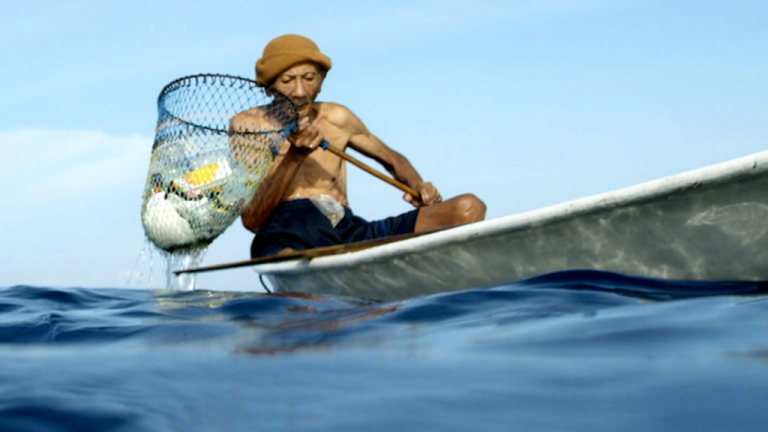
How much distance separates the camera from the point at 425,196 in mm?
6012

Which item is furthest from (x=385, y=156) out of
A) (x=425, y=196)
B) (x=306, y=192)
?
(x=306, y=192)

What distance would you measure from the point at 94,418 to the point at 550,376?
3.08 feet

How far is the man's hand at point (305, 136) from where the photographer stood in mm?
4883

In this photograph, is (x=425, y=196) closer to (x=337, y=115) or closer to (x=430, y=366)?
(x=337, y=115)

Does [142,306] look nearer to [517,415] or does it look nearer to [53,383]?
[53,383]

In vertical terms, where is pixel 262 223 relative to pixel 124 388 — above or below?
above

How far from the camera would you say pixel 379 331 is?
2492 millimetres

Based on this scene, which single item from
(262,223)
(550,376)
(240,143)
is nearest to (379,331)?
(550,376)

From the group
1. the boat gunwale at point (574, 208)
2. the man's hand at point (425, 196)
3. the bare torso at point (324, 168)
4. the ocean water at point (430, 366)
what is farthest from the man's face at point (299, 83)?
the ocean water at point (430, 366)

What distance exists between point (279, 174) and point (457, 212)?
51.0 inches

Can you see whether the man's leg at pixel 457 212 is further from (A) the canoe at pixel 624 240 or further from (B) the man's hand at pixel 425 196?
(A) the canoe at pixel 624 240

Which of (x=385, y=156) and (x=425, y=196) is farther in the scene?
(x=385, y=156)

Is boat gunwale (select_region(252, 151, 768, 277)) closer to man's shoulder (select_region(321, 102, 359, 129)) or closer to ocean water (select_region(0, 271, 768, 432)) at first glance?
ocean water (select_region(0, 271, 768, 432))

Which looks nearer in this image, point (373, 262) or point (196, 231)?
point (373, 262)
